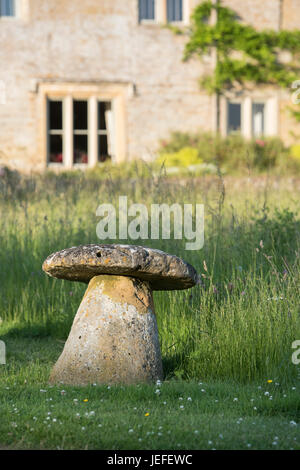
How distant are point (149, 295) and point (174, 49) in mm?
13720

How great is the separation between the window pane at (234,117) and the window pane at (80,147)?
3939 millimetres

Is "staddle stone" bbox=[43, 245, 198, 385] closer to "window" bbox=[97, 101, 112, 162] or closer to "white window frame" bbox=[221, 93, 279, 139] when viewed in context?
"window" bbox=[97, 101, 112, 162]

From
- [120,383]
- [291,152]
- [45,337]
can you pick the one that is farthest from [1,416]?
[291,152]

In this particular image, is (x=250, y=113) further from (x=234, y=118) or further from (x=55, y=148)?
(x=55, y=148)

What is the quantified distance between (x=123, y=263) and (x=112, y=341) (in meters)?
0.57

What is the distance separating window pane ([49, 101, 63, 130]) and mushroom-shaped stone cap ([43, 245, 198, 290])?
1330 centimetres

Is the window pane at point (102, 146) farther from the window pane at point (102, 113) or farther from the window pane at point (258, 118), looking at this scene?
the window pane at point (258, 118)

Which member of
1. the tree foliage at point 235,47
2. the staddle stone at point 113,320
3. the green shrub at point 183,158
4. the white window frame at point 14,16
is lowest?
the staddle stone at point 113,320

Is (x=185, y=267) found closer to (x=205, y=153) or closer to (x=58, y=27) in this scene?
(x=205, y=153)

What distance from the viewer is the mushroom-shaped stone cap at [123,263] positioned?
4.41m

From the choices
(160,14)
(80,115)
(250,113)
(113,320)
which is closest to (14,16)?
(80,115)

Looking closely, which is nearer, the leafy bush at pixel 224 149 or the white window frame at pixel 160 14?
the leafy bush at pixel 224 149

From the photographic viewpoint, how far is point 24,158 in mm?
17047

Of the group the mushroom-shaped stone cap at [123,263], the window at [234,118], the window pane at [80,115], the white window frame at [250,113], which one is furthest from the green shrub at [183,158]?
the mushroom-shaped stone cap at [123,263]
